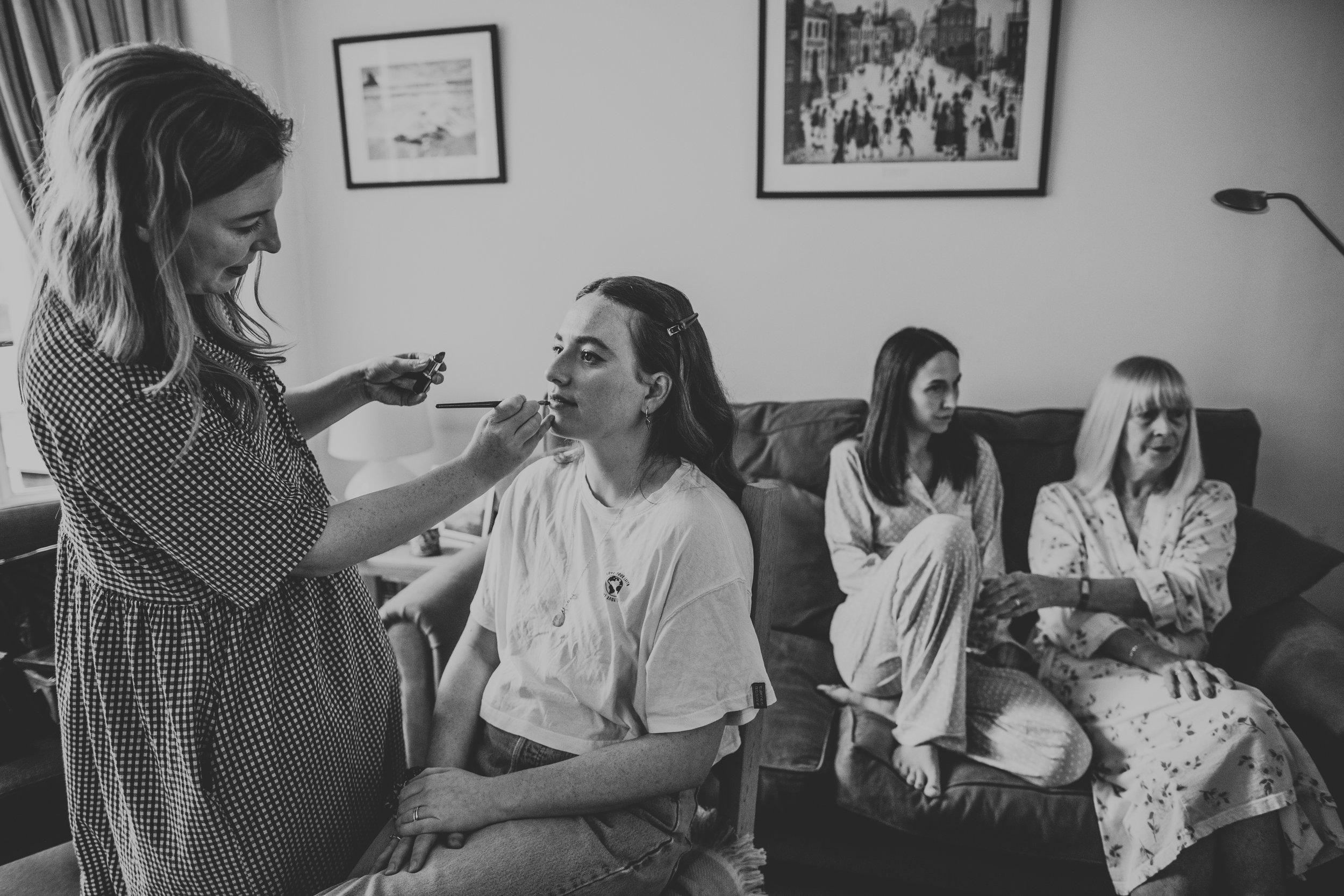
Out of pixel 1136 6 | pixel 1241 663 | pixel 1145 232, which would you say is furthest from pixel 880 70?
pixel 1241 663

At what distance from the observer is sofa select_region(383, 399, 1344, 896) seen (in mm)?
1602

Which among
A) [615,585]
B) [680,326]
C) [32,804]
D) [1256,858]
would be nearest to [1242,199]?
[1256,858]

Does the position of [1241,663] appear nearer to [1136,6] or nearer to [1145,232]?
[1145,232]

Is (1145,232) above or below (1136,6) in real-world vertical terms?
below

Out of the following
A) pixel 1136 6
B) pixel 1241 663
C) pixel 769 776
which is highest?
pixel 1136 6

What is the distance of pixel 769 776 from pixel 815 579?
2.09 feet

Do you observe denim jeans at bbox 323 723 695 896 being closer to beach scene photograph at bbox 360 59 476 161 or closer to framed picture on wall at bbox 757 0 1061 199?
framed picture on wall at bbox 757 0 1061 199

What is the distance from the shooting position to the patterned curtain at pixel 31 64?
7.02 feet

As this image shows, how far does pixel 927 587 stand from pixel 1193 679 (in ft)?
1.88

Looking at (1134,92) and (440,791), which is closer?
(440,791)

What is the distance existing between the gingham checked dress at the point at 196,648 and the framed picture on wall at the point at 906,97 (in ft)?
6.31

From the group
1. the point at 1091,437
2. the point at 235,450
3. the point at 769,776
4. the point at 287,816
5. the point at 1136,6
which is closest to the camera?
the point at 235,450

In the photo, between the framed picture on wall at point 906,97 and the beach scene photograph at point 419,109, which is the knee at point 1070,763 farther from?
the beach scene photograph at point 419,109

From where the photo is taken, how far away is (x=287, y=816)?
958 millimetres
